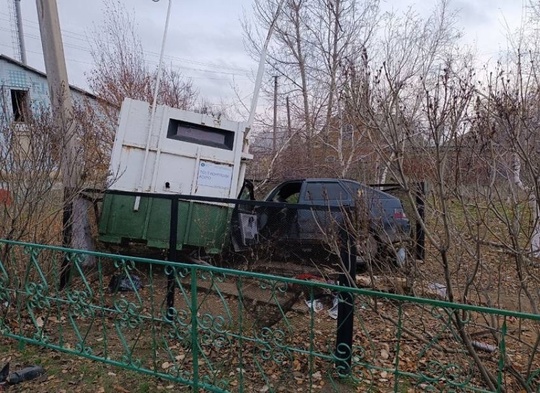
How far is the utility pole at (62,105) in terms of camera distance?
4.44 m

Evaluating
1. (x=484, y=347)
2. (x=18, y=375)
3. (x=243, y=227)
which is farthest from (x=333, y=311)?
(x=18, y=375)

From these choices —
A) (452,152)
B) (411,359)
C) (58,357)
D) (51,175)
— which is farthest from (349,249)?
(51,175)

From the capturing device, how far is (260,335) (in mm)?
3420

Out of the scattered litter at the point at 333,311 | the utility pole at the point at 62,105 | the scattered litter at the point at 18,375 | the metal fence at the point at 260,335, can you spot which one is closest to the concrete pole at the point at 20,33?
the utility pole at the point at 62,105

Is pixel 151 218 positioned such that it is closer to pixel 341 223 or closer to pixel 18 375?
pixel 18 375

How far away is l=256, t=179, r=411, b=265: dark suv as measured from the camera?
9.73ft

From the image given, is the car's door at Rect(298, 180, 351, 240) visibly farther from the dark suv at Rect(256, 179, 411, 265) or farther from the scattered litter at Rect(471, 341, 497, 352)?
the scattered litter at Rect(471, 341, 497, 352)

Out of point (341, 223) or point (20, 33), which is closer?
point (341, 223)

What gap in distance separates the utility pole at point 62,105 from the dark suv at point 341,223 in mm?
2168

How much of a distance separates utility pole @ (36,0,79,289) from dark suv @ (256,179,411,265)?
2168 mm

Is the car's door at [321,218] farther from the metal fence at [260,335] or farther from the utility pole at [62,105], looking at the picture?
the utility pole at [62,105]

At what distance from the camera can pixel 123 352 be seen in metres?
3.49

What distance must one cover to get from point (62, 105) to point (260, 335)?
11.5 ft

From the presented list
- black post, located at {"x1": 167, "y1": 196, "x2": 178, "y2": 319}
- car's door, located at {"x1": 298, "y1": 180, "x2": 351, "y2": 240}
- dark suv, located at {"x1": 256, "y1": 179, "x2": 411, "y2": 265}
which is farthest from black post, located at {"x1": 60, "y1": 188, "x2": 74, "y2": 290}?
car's door, located at {"x1": 298, "y1": 180, "x2": 351, "y2": 240}
